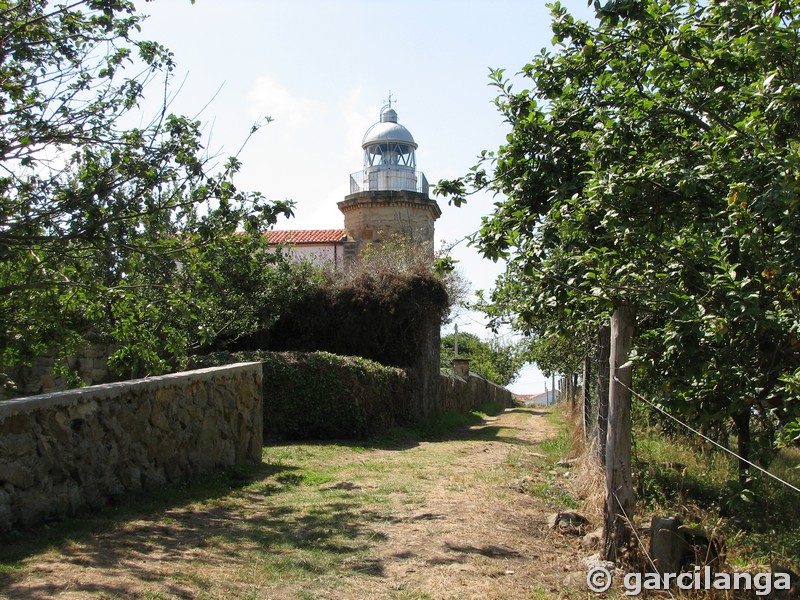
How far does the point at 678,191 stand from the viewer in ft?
16.5

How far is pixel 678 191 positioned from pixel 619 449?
225 centimetres

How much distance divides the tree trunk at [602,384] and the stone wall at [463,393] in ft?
46.6

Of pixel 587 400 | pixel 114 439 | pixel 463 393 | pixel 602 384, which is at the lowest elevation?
pixel 463 393

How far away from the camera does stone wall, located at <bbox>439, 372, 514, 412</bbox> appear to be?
24711 mm

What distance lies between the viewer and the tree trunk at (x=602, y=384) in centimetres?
847

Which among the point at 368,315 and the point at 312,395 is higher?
the point at 368,315

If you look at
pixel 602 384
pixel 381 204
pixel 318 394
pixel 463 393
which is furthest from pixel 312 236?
pixel 602 384

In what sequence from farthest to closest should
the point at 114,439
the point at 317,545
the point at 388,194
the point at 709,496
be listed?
the point at 388,194, the point at 709,496, the point at 114,439, the point at 317,545

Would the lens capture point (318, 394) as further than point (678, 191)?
Yes

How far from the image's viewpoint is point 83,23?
28.3 ft

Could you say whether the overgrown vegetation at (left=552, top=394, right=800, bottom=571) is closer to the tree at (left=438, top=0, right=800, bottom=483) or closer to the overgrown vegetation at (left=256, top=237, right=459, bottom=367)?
the tree at (left=438, top=0, right=800, bottom=483)

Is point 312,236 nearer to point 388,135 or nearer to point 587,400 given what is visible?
point 388,135

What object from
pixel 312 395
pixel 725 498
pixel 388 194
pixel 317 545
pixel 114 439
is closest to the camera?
pixel 317 545

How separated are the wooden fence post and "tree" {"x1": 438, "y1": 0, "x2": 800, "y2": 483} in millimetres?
227
